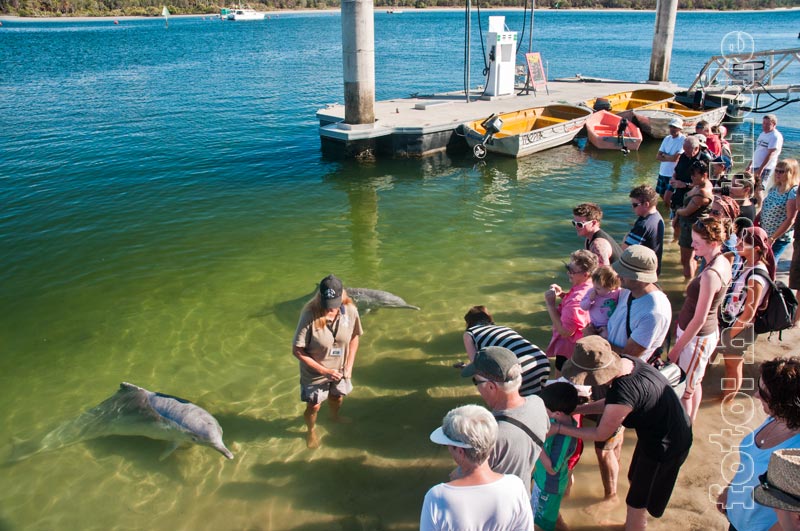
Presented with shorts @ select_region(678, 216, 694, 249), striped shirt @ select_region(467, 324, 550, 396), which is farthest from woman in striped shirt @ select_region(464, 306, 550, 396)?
shorts @ select_region(678, 216, 694, 249)

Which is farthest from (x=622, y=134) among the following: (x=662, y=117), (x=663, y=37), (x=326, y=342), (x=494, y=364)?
(x=494, y=364)

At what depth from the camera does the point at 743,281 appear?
4.80 m

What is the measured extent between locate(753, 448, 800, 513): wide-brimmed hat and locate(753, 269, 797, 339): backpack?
10.4 feet

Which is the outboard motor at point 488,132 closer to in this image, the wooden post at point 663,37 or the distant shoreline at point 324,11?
the wooden post at point 663,37

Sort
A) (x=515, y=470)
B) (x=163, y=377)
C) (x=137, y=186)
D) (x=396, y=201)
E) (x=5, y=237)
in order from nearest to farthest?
1. (x=515, y=470)
2. (x=163, y=377)
3. (x=5, y=237)
4. (x=396, y=201)
5. (x=137, y=186)

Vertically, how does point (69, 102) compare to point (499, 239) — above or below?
above

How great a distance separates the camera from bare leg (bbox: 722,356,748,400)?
17.2 ft

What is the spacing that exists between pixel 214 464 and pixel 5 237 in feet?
30.6

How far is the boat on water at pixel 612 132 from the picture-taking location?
1678cm

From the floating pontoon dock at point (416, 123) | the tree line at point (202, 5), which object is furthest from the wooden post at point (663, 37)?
the tree line at point (202, 5)

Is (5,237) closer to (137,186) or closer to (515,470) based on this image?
(137,186)

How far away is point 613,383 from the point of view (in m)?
3.30

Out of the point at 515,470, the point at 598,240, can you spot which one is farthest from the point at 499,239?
the point at 515,470

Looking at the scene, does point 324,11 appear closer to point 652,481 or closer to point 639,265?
point 639,265
